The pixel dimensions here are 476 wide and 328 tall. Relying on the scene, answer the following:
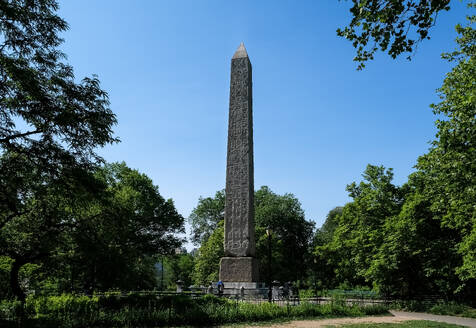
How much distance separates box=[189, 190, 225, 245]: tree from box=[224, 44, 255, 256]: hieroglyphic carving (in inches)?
987

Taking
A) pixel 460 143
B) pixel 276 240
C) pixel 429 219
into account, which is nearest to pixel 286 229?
pixel 276 240

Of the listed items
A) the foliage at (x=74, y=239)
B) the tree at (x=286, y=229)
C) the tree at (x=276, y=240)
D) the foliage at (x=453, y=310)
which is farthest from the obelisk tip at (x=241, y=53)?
the tree at (x=286, y=229)

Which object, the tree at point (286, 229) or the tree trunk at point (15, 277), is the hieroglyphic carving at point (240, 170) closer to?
the tree trunk at point (15, 277)

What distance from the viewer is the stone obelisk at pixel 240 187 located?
1554 cm

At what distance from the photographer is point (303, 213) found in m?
41.5

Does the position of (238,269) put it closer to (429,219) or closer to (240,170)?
(240,170)

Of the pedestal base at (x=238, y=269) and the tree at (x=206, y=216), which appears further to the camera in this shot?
the tree at (x=206, y=216)

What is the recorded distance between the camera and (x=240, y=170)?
1630cm

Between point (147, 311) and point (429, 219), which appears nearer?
point (147, 311)

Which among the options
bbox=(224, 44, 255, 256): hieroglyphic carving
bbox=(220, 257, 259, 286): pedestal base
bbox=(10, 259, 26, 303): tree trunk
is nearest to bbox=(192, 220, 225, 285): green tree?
bbox=(220, 257, 259, 286): pedestal base

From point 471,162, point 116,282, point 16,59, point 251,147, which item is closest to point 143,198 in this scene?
point 116,282

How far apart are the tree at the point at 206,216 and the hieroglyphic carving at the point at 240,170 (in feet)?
82.3

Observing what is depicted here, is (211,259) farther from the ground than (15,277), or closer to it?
farther from the ground

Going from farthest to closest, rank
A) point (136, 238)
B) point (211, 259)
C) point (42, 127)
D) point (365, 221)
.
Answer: point (211, 259) → point (136, 238) → point (365, 221) → point (42, 127)
